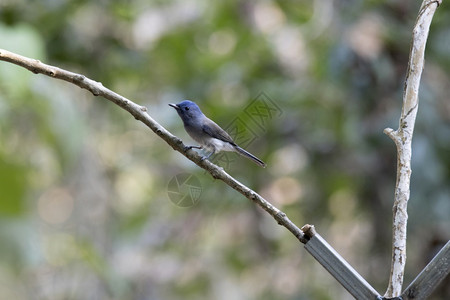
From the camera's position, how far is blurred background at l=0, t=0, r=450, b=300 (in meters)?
2.95

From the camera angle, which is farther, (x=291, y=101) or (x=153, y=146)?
(x=153, y=146)

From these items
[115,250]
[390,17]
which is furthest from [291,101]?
[115,250]

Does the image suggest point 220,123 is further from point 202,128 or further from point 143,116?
point 143,116

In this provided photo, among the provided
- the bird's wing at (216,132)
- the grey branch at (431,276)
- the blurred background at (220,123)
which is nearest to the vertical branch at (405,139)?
the grey branch at (431,276)

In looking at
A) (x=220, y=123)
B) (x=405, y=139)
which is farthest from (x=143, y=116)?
(x=220, y=123)

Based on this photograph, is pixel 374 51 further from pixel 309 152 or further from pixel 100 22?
pixel 100 22

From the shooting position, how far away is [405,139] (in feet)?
3.07

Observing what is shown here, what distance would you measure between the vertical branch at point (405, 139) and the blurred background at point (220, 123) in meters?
1.55

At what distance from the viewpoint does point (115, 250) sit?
415 centimetres

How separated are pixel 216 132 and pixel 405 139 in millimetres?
447

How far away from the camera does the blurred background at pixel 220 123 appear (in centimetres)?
295

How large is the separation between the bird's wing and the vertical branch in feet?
1.11

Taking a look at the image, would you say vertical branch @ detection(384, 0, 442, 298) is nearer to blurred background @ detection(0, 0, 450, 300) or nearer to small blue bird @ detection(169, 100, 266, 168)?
small blue bird @ detection(169, 100, 266, 168)

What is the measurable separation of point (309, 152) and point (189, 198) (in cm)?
278
